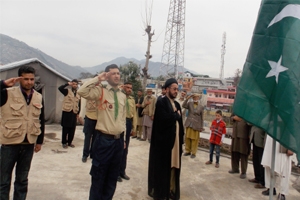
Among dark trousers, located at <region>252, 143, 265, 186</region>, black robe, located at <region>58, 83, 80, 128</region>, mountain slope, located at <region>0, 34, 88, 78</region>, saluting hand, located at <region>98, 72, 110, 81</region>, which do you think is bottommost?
dark trousers, located at <region>252, 143, 265, 186</region>

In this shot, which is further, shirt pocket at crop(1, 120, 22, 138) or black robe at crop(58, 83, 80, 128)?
black robe at crop(58, 83, 80, 128)

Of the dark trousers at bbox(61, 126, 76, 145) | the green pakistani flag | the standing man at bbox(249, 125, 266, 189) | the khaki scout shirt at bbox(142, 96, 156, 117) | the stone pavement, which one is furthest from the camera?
the khaki scout shirt at bbox(142, 96, 156, 117)

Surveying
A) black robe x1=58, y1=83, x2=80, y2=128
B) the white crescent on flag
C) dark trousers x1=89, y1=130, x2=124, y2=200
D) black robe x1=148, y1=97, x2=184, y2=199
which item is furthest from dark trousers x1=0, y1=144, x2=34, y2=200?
black robe x1=58, y1=83, x2=80, y2=128

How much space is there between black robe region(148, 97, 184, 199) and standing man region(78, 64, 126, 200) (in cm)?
69

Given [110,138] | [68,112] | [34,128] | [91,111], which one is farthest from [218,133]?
[34,128]

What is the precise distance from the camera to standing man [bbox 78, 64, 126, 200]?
2953 mm

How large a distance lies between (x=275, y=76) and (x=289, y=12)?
66cm

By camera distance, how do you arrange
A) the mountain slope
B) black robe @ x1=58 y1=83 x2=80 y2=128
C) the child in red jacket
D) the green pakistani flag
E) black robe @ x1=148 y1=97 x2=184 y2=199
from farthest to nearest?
the mountain slope
black robe @ x1=58 y1=83 x2=80 y2=128
the child in red jacket
black robe @ x1=148 y1=97 x2=184 y2=199
the green pakistani flag

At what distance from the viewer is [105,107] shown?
306 cm

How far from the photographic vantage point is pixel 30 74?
110 inches

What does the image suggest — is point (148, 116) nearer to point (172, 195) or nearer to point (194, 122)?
point (194, 122)

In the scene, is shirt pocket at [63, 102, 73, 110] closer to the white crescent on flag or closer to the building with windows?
the white crescent on flag

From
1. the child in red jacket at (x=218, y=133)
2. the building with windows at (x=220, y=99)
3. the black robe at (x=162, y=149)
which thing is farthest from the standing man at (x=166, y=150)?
the building with windows at (x=220, y=99)

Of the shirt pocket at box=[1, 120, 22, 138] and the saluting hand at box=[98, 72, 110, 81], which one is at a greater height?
the saluting hand at box=[98, 72, 110, 81]
